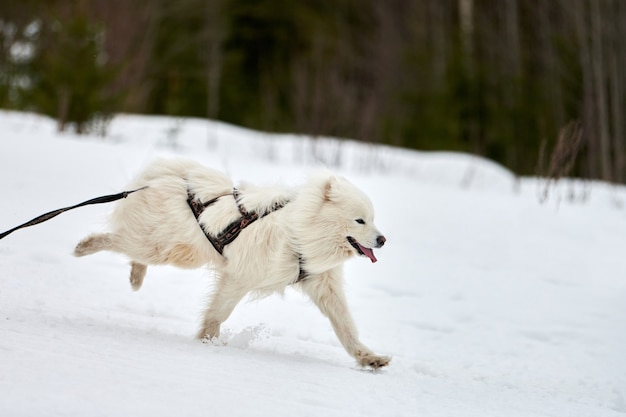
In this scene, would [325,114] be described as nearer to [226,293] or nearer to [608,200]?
[608,200]

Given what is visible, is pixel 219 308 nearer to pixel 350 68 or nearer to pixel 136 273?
pixel 136 273

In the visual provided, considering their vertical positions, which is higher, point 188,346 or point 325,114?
point 325,114

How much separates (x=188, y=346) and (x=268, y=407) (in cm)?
103

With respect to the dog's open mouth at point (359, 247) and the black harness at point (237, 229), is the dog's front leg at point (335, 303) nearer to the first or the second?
the black harness at point (237, 229)

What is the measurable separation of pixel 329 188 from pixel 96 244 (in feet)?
5.20

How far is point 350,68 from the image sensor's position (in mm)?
24250

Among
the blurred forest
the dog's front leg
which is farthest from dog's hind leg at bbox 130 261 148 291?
the blurred forest

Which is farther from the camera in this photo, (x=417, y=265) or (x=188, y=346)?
(x=417, y=265)

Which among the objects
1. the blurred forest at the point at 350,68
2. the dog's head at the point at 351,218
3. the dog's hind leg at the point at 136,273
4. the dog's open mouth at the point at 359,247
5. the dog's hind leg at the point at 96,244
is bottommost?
the dog's hind leg at the point at 136,273

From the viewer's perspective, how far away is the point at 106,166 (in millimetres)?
8844

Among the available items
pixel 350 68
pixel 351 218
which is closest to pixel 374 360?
pixel 351 218

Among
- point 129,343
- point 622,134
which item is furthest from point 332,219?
point 622,134

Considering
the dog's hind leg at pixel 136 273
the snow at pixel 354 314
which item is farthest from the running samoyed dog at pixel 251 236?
Result: the snow at pixel 354 314

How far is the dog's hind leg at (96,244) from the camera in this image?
4383mm
